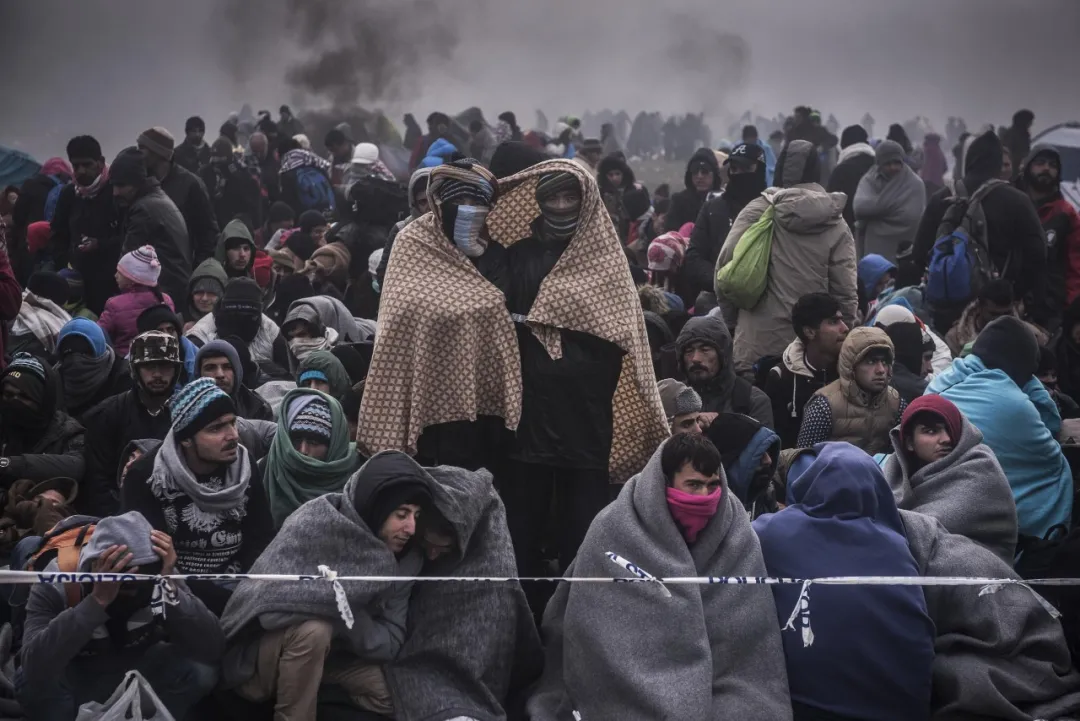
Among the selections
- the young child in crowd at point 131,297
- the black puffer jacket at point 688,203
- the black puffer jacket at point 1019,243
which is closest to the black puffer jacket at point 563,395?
the young child in crowd at point 131,297

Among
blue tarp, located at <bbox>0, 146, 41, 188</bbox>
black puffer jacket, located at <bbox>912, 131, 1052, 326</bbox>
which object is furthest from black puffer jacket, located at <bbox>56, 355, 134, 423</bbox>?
blue tarp, located at <bbox>0, 146, 41, 188</bbox>

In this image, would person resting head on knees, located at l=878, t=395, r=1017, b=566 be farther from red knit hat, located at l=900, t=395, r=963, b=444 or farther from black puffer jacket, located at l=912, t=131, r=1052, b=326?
black puffer jacket, located at l=912, t=131, r=1052, b=326

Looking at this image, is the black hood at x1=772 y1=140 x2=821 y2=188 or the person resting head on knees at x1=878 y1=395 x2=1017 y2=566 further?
the black hood at x1=772 y1=140 x2=821 y2=188

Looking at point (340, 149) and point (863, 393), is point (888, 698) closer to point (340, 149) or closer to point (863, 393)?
point (863, 393)

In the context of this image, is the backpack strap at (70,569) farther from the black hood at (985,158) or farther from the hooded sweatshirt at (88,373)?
the black hood at (985,158)

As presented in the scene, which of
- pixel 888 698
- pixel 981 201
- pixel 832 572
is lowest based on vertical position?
pixel 888 698

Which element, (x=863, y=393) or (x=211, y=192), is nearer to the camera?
(x=863, y=393)

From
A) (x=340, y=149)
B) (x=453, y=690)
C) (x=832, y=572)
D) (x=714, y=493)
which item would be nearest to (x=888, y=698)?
(x=832, y=572)

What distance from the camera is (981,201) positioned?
8805 mm

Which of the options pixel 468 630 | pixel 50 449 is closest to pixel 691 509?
pixel 468 630

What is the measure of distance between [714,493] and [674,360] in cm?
254

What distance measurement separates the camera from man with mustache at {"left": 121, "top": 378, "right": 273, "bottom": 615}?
497cm

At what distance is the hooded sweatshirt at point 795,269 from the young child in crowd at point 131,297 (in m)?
3.50

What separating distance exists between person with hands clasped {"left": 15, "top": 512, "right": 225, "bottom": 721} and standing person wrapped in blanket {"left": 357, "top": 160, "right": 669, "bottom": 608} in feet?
4.01
